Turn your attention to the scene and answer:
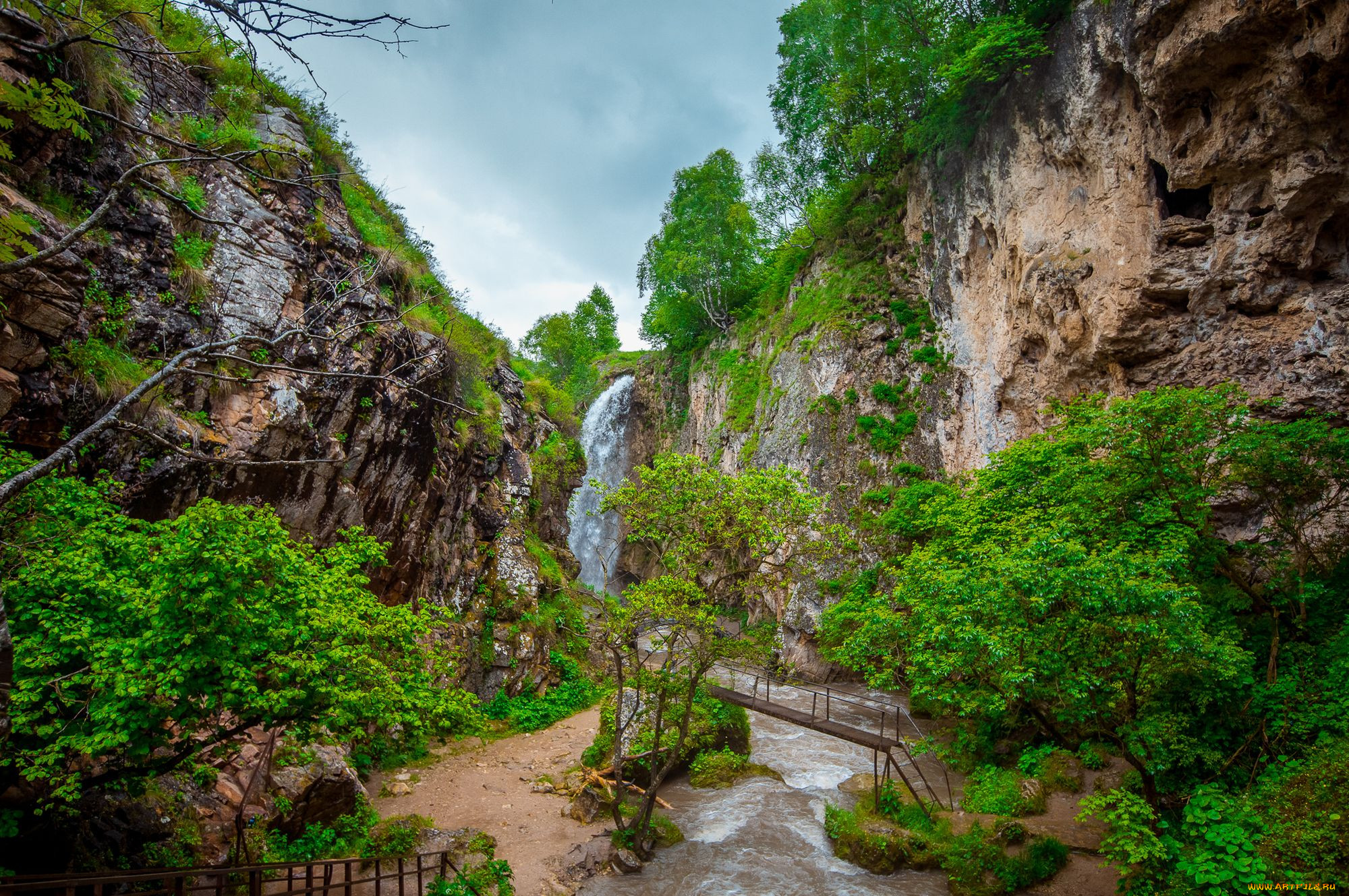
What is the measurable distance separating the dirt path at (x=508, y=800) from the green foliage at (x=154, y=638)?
231 inches

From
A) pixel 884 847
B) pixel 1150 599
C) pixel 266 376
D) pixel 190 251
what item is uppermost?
pixel 190 251

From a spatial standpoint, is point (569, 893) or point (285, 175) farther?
point (285, 175)

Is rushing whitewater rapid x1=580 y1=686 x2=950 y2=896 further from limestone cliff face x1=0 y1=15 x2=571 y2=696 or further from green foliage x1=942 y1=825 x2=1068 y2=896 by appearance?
limestone cliff face x1=0 y1=15 x2=571 y2=696

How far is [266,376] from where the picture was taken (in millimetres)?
11688

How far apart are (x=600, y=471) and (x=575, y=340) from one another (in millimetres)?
15522

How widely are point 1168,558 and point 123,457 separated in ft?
45.9

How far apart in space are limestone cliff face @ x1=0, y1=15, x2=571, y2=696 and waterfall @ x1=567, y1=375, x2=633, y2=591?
15.5 metres

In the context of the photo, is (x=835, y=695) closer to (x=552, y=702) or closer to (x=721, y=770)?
(x=721, y=770)

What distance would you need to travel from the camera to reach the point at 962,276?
21.2 metres

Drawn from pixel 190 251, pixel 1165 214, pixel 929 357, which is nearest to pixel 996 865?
pixel 1165 214

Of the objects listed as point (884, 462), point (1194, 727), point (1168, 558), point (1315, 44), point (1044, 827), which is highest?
point (1315, 44)

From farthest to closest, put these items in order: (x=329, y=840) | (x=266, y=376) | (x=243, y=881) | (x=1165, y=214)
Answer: (x=1165, y=214), (x=266, y=376), (x=329, y=840), (x=243, y=881)

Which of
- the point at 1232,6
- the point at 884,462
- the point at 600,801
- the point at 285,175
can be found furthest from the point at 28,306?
the point at 884,462

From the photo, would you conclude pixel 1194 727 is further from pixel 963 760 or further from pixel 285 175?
pixel 285 175
